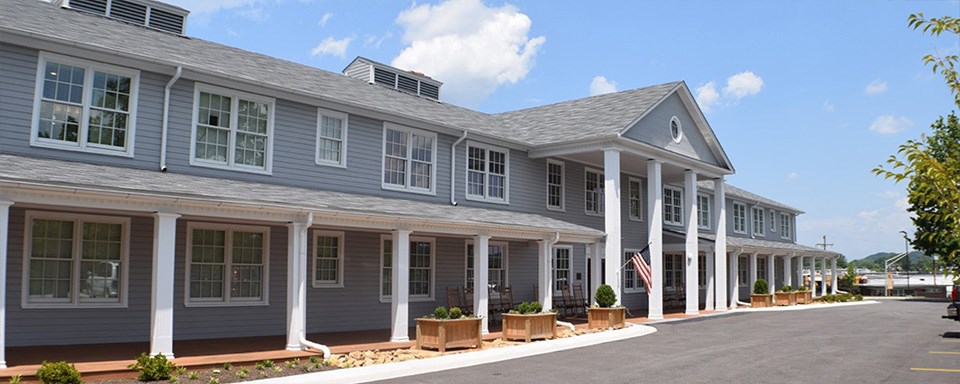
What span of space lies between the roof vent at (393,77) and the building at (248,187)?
65 millimetres

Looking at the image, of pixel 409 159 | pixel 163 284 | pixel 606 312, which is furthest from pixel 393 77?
pixel 163 284

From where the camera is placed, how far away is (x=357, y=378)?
11.8 meters

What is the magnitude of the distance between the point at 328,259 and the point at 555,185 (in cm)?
960

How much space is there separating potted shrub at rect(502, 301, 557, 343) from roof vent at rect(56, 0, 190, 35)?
34.0ft

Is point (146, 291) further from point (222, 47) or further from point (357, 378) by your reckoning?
point (222, 47)

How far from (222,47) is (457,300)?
885 cm

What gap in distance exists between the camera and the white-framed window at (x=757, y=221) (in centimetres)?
4200

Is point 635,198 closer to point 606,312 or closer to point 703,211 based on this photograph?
point 703,211

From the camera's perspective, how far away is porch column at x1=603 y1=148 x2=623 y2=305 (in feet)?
74.1

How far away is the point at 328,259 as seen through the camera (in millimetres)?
17547

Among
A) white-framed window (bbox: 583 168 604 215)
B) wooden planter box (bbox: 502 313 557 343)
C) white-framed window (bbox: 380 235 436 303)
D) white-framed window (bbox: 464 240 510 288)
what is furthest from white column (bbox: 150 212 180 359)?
white-framed window (bbox: 583 168 604 215)

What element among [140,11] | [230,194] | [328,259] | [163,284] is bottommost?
[163,284]

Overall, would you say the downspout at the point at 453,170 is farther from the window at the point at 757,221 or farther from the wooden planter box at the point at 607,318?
the window at the point at 757,221

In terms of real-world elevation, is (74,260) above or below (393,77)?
below
